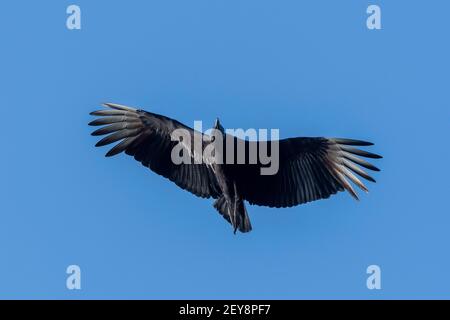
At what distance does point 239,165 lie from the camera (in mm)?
28062

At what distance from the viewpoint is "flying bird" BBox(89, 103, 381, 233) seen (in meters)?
28.0

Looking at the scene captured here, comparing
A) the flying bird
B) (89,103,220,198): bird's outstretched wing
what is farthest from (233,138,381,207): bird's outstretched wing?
(89,103,220,198): bird's outstretched wing

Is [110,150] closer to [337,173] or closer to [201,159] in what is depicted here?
[201,159]

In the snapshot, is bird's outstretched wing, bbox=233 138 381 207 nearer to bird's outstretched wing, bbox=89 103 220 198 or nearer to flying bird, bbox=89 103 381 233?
flying bird, bbox=89 103 381 233

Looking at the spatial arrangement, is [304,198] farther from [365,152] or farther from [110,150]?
[110,150]

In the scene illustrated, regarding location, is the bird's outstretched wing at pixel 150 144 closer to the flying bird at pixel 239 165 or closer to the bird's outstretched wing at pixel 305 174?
the flying bird at pixel 239 165

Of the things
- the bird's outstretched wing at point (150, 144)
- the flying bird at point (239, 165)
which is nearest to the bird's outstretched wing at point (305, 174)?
the flying bird at point (239, 165)

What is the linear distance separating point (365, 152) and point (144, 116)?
3864 millimetres

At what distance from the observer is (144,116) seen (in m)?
28.5

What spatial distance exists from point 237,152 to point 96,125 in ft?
8.38

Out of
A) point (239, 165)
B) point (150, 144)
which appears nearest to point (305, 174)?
point (239, 165)

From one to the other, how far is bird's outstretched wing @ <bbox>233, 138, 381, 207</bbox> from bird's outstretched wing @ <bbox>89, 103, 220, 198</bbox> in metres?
0.73

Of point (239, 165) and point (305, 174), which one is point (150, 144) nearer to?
point (239, 165)

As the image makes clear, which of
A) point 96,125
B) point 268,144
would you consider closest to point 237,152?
point 268,144
